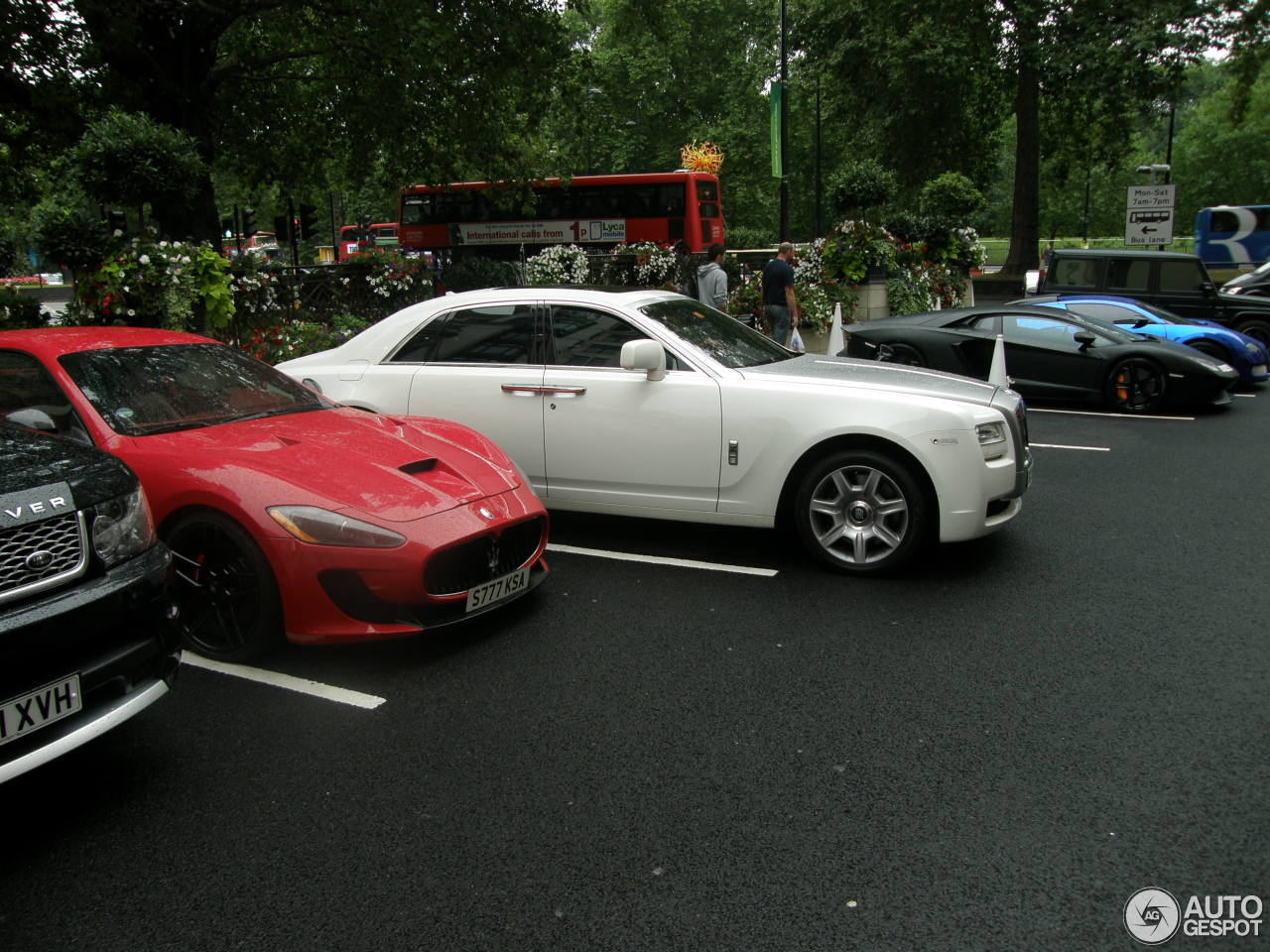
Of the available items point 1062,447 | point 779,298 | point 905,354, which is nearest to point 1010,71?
point 779,298

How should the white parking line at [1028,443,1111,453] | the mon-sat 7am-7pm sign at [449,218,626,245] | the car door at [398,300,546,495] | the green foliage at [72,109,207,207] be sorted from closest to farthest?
the car door at [398,300,546,495] → the white parking line at [1028,443,1111,453] → the green foliage at [72,109,207,207] → the mon-sat 7am-7pm sign at [449,218,626,245]

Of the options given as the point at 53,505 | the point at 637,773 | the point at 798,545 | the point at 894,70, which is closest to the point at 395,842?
the point at 637,773

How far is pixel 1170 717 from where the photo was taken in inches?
149

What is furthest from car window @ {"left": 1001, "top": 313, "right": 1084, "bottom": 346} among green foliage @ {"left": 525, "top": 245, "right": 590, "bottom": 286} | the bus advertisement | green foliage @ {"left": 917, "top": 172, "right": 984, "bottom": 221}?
the bus advertisement

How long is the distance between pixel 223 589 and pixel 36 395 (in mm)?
1336

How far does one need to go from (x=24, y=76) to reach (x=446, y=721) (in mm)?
15394

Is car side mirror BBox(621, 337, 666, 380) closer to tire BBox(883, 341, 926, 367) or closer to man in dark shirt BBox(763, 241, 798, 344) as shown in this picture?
tire BBox(883, 341, 926, 367)

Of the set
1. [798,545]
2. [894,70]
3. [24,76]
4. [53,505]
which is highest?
[894,70]

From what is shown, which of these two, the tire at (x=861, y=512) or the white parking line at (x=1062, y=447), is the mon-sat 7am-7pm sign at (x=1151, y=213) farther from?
the tire at (x=861, y=512)

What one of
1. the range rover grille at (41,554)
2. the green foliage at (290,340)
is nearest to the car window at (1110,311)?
the green foliage at (290,340)

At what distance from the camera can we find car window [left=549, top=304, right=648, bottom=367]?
612 centimetres

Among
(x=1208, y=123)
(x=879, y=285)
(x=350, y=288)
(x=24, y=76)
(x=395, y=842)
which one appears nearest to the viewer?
(x=395, y=842)

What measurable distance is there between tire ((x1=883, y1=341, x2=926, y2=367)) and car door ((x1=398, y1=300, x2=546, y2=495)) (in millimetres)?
6656

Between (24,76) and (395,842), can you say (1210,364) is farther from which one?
(24,76)
